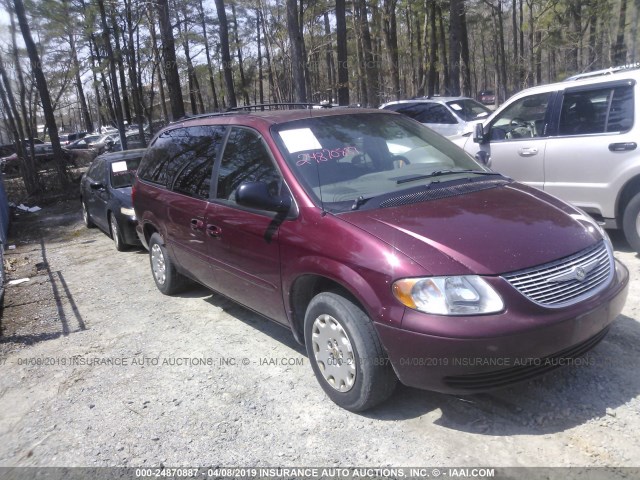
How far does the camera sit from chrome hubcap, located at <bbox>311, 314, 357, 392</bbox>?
128 inches

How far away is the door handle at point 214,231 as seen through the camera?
171 inches

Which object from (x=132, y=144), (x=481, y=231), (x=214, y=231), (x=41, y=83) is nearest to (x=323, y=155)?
(x=214, y=231)

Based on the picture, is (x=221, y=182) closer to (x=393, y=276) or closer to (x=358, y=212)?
(x=358, y=212)

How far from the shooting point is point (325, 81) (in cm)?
4469

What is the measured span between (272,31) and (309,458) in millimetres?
25399

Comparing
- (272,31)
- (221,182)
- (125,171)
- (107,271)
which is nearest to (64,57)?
(272,31)

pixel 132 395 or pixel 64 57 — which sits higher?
pixel 64 57

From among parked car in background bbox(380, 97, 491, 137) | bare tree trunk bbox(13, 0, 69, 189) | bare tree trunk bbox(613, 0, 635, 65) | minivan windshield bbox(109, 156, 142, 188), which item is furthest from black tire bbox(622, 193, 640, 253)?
bare tree trunk bbox(613, 0, 635, 65)

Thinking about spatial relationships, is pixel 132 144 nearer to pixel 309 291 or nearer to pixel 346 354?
pixel 309 291

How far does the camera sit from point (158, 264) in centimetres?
607

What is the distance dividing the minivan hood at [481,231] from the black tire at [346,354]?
1.63 feet

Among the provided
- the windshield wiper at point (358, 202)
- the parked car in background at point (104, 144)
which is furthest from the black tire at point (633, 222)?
the parked car in background at point (104, 144)

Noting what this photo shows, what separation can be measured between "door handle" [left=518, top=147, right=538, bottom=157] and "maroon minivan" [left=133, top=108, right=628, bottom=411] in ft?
7.69

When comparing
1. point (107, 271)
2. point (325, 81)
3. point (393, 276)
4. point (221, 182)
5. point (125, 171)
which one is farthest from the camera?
point (325, 81)
